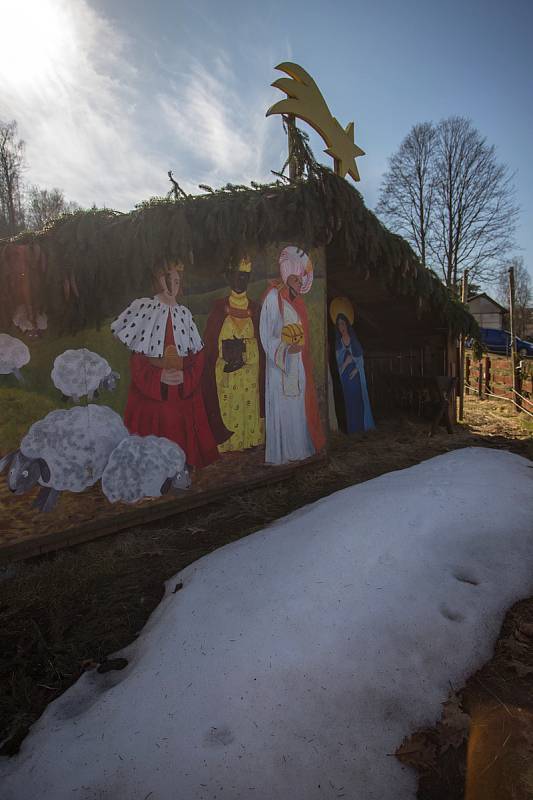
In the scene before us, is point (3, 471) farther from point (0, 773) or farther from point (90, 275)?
point (0, 773)

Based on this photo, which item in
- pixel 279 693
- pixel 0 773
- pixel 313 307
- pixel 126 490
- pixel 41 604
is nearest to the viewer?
pixel 0 773

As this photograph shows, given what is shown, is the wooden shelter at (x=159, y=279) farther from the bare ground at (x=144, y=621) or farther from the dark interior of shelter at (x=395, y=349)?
the dark interior of shelter at (x=395, y=349)

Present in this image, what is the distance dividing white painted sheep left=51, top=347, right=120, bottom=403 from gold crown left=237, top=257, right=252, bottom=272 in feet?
7.45

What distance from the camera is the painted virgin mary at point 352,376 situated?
10203 mm

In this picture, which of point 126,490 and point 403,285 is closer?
point 126,490

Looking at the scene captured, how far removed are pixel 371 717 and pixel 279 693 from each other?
0.46 metres

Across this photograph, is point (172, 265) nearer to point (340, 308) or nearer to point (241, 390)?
point (241, 390)

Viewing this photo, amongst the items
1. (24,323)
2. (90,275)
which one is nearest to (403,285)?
(90,275)

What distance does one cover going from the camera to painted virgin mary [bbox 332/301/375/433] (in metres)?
10.2

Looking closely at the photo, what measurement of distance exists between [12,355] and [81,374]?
64 cm

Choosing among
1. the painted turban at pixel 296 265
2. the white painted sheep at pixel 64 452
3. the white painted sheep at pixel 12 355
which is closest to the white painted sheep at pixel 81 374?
the white painted sheep at pixel 64 452

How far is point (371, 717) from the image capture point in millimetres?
2107

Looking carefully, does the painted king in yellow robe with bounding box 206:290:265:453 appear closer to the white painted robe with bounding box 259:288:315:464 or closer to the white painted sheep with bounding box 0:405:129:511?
the white painted robe with bounding box 259:288:315:464

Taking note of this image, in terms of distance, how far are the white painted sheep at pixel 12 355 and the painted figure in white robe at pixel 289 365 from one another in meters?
3.08
